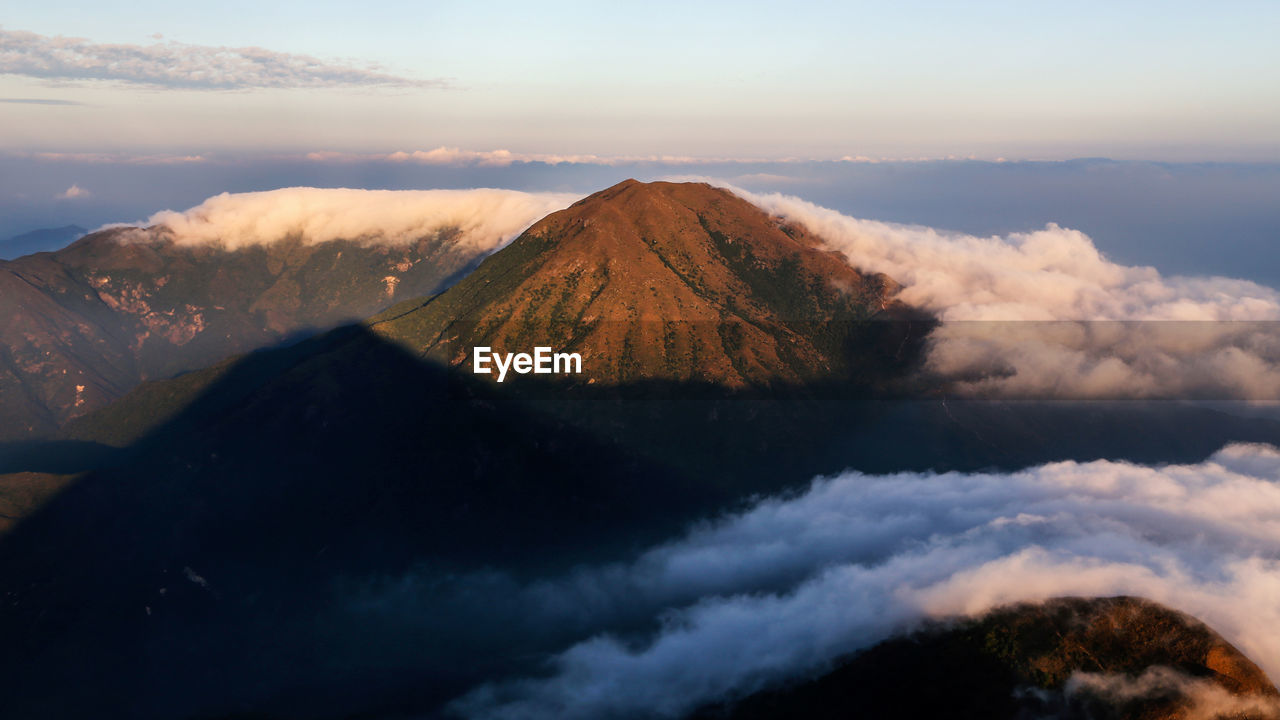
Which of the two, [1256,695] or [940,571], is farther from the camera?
[940,571]

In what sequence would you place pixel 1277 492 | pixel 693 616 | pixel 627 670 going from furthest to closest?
pixel 693 616 → pixel 627 670 → pixel 1277 492

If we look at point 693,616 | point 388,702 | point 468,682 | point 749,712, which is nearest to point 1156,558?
point 749,712

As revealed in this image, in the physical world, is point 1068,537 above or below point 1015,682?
above

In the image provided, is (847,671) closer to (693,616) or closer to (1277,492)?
(693,616)

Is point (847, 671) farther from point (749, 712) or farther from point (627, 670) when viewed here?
point (627, 670)

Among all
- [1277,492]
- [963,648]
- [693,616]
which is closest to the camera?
[963,648]

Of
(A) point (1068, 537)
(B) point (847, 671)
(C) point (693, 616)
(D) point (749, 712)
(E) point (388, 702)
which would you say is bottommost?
(E) point (388, 702)
